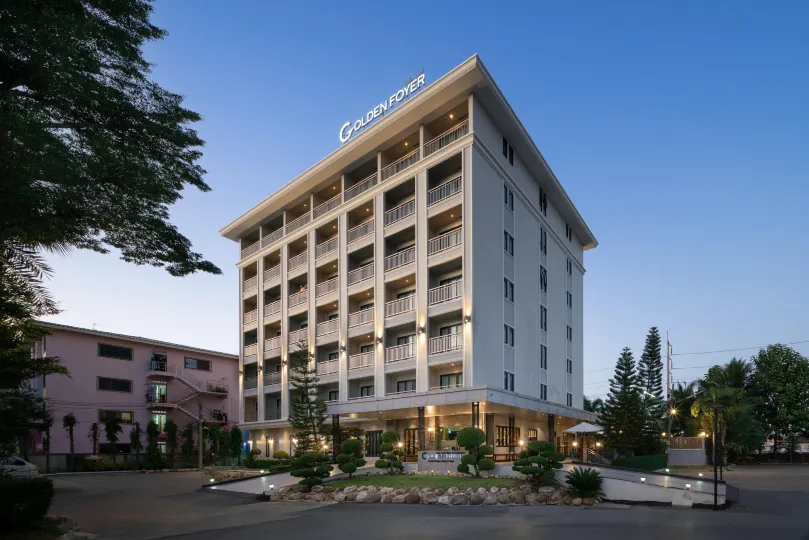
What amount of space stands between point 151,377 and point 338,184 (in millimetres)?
24426

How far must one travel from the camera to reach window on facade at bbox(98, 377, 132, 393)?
5041 centimetres

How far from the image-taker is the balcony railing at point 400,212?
37.3 meters

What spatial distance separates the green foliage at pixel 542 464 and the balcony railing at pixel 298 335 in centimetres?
2382

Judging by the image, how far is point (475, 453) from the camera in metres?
28.2

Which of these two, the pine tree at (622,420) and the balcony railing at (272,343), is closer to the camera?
the pine tree at (622,420)

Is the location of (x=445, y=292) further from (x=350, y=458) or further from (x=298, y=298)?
(x=298, y=298)

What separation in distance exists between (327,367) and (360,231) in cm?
970

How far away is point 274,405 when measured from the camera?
50.4 metres

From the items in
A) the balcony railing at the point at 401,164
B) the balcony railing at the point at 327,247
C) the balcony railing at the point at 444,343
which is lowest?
the balcony railing at the point at 444,343

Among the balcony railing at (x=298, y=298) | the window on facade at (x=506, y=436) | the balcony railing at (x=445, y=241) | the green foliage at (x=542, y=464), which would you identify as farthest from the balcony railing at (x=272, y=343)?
the green foliage at (x=542, y=464)

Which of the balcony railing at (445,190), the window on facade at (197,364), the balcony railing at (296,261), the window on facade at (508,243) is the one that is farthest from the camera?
the window on facade at (197,364)

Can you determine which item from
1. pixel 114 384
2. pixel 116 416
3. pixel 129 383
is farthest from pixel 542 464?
pixel 129 383

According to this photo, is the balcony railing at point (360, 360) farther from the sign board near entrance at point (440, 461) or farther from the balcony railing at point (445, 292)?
the sign board near entrance at point (440, 461)

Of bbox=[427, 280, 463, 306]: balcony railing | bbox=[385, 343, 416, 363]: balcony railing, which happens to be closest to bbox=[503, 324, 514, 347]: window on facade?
bbox=[427, 280, 463, 306]: balcony railing
